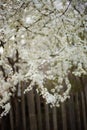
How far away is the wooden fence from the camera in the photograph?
566cm

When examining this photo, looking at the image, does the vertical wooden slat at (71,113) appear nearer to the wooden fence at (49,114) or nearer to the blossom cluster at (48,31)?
the wooden fence at (49,114)

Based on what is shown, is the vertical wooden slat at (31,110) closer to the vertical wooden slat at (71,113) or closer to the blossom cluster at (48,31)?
the vertical wooden slat at (71,113)

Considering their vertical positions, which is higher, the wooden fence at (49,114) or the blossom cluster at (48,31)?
the blossom cluster at (48,31)

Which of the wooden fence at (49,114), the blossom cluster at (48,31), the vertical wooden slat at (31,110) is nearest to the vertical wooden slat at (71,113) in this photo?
the wooden fence at (49,114)

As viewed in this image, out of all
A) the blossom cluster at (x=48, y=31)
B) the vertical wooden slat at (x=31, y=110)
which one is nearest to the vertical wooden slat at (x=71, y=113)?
the vertical wooden slat at (x=31, y=110)

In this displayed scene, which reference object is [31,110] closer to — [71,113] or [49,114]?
[49,114]

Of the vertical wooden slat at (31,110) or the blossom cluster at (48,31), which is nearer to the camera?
the blossom cluster at (48,31)

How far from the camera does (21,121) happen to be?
19.1ft

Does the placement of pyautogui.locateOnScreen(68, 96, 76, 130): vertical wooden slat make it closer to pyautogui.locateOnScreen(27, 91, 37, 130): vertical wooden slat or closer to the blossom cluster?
pyautogui.locateOnScreen(27, 91, 37, 130): vertical wooden slat

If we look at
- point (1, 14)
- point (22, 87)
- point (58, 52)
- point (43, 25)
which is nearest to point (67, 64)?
point (58, 52)

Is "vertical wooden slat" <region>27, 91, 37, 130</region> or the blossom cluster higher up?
the blossom cluster

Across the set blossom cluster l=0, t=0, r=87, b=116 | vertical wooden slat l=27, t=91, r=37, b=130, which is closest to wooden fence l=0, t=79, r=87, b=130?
vertical wooden slat l=27, t=91, r=37, b=130

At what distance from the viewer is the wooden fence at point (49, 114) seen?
5.66 metres

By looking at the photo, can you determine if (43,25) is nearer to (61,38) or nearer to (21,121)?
(61,38)
